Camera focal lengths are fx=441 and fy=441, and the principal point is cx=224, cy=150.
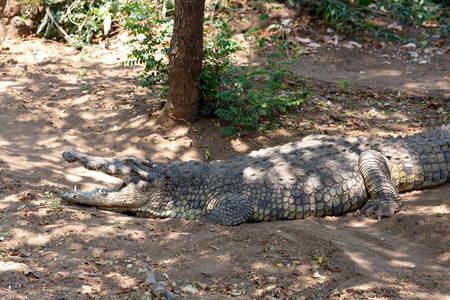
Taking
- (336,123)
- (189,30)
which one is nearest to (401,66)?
(336,123)

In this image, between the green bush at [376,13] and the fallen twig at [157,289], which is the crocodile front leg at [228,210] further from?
the green bush at [376,13]

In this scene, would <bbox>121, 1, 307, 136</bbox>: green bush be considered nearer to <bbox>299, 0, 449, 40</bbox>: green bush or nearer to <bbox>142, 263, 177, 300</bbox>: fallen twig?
<bbox>142, 263, 177, 300</bbox>: fallen twig

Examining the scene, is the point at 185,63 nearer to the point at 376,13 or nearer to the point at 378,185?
the point at 378,185

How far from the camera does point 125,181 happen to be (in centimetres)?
514

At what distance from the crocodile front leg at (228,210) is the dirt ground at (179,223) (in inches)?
8.0

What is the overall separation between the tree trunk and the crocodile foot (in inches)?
123

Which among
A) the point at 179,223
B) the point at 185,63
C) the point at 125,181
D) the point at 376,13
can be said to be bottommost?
the point at 179,223

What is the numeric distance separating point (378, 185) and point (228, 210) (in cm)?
188

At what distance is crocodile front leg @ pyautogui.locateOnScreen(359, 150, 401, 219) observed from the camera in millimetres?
5059

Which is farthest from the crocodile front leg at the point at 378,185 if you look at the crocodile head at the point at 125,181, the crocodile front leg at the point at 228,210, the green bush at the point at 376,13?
the green bush at the point at 376,13

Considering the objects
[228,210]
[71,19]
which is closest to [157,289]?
[228,210]

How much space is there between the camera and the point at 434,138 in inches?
231

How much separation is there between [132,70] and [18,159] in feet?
13.3

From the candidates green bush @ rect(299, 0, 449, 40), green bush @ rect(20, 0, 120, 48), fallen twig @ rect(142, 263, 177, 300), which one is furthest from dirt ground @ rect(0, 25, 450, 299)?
green bush @ rect(299, 0, 449, 40)
